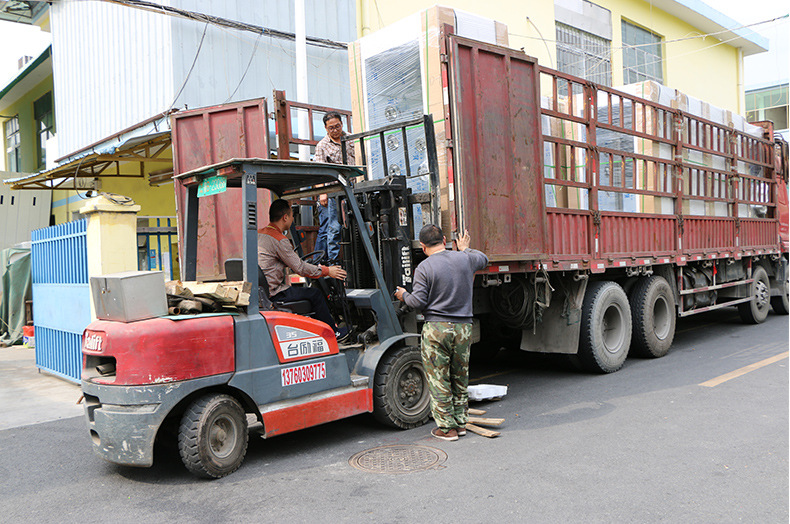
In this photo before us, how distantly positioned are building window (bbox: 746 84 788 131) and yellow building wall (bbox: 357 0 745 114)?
7.99m

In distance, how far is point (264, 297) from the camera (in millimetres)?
4738

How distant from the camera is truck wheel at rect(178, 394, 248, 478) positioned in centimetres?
409

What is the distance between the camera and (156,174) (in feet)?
44.0

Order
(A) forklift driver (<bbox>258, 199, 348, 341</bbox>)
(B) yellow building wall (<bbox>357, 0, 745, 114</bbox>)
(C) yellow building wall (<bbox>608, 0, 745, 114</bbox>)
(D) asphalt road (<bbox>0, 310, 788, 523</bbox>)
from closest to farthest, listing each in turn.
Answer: (D) asphalt road (<bbox>0, 310, 788, 523</bbox>), (A) forklift driver (<bbox>258, 199, 348, 341</bbox>), (B) yellow building wall (<bbox>357, 0, 745, 114</bbox>), (C) yellow building wall (<bbox>608, 0, 745, 114</bbox>)

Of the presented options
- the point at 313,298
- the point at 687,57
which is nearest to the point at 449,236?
→ the point at 313,298

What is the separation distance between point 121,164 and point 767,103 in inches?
1252

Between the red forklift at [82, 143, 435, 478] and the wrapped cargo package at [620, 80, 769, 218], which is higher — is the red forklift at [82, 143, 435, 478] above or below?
below

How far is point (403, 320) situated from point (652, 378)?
3.08 metres

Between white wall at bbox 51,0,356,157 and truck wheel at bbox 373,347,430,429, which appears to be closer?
truck wheel at bbox 373,347,430,429

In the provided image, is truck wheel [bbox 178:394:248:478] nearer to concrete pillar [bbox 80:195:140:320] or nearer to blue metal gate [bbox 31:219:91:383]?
concrete pillar [bbox 80:195:140:320]

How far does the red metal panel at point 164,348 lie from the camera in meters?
3.99

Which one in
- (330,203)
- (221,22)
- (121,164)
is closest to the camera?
(330,203)

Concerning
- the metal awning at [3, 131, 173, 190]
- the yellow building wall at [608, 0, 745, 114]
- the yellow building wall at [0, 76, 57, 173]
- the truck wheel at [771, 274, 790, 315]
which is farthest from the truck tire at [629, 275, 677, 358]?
the yellow building wall at [0, 76, 57, 173]

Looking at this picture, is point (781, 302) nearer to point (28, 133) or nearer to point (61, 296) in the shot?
point (61, 296)
